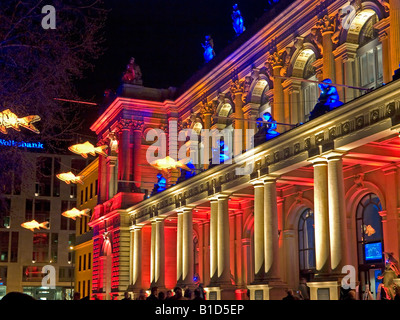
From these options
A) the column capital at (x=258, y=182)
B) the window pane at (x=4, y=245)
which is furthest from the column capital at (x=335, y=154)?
the window pane at (x=4, y=245)

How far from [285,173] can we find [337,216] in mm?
4815

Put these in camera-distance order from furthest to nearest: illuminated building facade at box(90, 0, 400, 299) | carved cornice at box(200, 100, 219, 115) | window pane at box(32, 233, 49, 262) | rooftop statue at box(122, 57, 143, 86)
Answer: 1. window pane at box(32, 233, 49, 262)
2. rooftop statue at box(122, 57, 143, 86)
3. carved cornice at box(200, 100, 219, 115)
4. illuminated building facade at box(90, 0, 400, 299)

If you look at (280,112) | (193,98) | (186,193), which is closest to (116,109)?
(193,98)

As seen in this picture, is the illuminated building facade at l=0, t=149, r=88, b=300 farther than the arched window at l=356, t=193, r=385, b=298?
Yes

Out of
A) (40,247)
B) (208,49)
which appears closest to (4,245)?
(40,247)

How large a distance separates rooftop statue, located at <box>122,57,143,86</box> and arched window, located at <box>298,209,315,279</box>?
23044mm

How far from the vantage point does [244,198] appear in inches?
1303

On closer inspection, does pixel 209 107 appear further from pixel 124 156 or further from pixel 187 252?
pixel 187 252

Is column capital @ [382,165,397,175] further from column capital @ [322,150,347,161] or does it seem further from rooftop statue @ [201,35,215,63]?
rooftop statue @ [201,35,215,63]

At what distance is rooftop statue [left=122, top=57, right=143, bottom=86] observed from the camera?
49.5 meters

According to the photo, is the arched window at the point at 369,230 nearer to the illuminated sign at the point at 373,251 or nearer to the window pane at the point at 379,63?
the illuminated sign at the point at 373,251

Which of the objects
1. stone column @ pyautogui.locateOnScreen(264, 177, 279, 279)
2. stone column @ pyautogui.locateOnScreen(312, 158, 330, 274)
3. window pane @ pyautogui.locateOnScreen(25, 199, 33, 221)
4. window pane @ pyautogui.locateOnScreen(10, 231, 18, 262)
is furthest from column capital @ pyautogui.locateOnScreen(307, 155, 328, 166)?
window pane @ pyautogui.locateOnScreen(25, 199, 33, 221)
